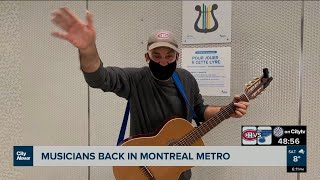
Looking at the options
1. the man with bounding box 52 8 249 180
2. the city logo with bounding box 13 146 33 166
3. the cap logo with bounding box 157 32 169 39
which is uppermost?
the cap logo with bounding box 157 32 169 39

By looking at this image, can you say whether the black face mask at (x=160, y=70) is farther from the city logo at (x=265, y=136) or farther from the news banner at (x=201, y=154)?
the city logo at (x=265, y=136)

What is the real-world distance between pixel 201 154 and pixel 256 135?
0.29 metres

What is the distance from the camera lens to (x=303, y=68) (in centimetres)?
136

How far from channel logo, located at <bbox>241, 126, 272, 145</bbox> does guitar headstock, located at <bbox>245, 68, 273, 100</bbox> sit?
6.8 inches

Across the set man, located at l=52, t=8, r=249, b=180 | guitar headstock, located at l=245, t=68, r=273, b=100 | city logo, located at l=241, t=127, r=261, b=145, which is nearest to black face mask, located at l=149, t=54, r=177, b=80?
man, located at l=52, t=8, r=249, b=180

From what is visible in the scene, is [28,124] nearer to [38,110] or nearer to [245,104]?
[38,110]

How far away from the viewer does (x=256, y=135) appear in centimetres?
130

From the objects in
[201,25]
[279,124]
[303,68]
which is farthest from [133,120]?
[303,68]

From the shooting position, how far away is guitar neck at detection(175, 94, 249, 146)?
1.19 m

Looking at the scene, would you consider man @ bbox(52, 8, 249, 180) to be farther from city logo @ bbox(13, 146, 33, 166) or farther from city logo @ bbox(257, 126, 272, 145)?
city logo @ bbox(13, 146, 33, 166)

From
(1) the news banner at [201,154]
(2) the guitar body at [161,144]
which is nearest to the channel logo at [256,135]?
(1) the news banner at [201,154]

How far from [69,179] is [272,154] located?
1.05 meters

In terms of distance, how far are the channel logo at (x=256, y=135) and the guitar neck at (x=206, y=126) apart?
0.16 m

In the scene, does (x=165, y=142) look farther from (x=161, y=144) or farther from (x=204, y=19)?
(x=204, y=19)
